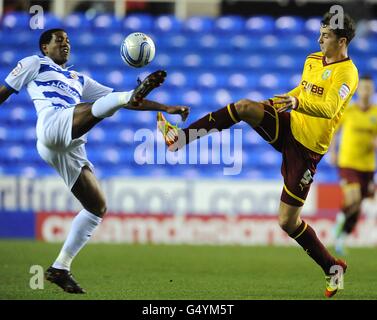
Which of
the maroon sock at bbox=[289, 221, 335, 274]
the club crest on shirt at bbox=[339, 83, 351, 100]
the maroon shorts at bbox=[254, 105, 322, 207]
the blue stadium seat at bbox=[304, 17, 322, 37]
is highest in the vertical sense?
the blue stadium seat at bbox=[304, 17, 322, 37]

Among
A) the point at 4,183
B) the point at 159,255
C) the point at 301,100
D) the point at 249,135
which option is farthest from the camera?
the point at 249,135

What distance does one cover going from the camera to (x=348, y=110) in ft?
39.8

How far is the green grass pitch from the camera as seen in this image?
7.11m

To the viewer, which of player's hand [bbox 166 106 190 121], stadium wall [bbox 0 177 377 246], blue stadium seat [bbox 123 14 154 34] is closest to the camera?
player's hand [bbox 166 106 190 121]

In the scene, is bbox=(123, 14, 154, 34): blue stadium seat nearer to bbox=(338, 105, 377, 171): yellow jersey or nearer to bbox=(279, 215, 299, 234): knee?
bbox=(338, 105, 377, 171): yellow jersey

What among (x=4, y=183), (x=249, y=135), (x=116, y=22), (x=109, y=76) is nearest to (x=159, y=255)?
(x=4, y=183)

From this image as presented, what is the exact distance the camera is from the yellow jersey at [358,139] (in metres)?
12.0

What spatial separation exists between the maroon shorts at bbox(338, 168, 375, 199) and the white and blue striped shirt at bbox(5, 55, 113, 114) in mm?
5617

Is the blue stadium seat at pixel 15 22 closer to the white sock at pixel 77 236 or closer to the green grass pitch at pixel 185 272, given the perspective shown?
the green grass pitch at pixel 185 272

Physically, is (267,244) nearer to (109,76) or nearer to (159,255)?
(159,255)

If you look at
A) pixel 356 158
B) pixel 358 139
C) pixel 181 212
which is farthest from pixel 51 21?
pixel 356 158

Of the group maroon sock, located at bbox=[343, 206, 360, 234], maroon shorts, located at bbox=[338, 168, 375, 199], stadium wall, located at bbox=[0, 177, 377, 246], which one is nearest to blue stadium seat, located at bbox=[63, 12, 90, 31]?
stadium wall, located at bbox=[0, 177, 377, 246]

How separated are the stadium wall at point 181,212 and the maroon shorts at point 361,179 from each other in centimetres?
135
